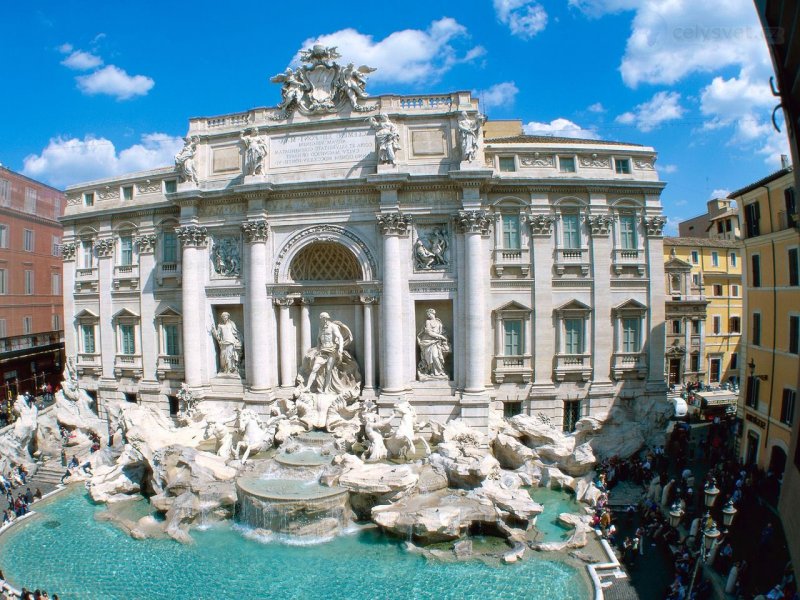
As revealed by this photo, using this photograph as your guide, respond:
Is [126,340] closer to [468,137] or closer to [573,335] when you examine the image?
[468,137]

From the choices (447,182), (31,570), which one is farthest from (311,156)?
(31,570)

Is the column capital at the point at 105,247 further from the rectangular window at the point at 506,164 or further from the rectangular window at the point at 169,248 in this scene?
the rectangular window at the point at 506,164

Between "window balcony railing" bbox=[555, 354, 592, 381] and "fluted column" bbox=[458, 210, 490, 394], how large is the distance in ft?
12.1

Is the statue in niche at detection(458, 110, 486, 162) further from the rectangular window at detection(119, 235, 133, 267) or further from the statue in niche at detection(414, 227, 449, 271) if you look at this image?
the rectangular window at detection(119, 235, 133, 267)

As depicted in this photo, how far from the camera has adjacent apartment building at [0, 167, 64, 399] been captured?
106 feet

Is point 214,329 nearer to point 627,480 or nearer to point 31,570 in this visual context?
point 31,570

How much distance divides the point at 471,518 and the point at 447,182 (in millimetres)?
Answer: 13127

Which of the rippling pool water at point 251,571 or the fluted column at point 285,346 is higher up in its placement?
the fluted column at point 285,346

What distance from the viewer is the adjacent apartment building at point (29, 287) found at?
32.2m

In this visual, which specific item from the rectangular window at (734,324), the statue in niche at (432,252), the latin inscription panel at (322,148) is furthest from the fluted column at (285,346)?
the rectangular window at (734,324)

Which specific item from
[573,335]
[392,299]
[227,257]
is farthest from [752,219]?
[227,257]

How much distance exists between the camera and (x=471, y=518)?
1547cm

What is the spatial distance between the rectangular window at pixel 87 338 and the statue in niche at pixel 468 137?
21.5 m

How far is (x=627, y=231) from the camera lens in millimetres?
23531
